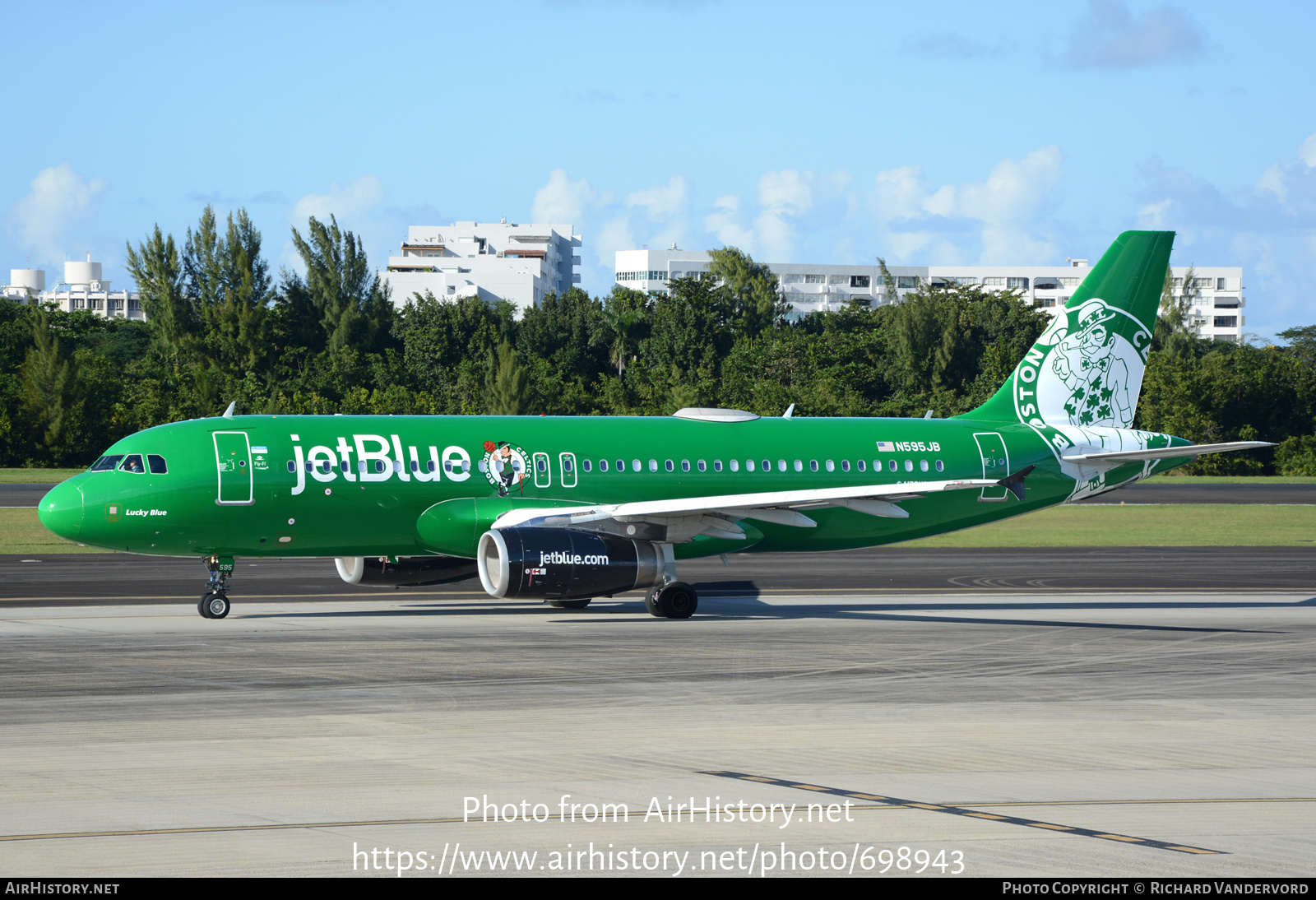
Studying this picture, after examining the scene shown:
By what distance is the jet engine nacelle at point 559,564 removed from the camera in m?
29.9

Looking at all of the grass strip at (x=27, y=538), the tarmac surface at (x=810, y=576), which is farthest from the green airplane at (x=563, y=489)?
the grass strip at (x=27, y=538)

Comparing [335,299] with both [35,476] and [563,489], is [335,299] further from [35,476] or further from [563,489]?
[563,489]

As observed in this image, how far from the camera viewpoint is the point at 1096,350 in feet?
133

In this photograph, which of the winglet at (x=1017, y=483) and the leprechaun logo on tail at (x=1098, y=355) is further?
the leprechaun logo on tail at (x=1098, y=355)

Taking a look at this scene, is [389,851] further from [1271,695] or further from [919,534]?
[919,534]

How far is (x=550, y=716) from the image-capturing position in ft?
63.8

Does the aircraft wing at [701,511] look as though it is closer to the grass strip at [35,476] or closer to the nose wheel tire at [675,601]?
the nose wheel tire at [675,601]

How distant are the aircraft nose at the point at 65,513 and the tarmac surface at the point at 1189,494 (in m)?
47.4

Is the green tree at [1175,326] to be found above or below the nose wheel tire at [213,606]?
above

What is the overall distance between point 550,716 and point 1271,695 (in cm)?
1090

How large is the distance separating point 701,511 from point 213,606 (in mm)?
10567

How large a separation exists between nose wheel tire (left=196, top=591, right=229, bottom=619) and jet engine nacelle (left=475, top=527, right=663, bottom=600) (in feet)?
18.3

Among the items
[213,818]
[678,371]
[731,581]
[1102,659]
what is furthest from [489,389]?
[213,818]

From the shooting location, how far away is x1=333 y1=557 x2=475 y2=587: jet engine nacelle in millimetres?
33531
